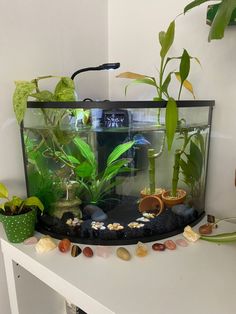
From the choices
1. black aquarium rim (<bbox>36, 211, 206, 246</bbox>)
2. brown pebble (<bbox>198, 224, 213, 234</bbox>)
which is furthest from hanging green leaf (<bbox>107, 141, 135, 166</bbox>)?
brown pebble (<bbox>198, 224, 213, 234</bbox>)

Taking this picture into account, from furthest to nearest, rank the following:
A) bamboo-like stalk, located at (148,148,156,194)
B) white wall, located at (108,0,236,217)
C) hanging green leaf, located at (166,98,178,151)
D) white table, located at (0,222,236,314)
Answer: white wall, located at (108,0,236,217) < bamboo-like stalk, located at (148,148,156,194) < hanging green leaf, located at (166,98,178,151) < white table, located at (0,222,236,314)

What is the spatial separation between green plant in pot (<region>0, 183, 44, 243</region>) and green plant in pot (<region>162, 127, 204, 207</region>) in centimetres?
37

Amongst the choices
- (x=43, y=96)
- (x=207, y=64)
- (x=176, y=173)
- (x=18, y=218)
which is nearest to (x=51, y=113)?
(x=43, y=96)

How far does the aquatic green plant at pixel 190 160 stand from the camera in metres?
0.70

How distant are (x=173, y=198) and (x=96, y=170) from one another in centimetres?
25

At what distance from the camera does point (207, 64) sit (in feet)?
2.60

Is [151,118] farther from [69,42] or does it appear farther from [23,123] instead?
[69,42]

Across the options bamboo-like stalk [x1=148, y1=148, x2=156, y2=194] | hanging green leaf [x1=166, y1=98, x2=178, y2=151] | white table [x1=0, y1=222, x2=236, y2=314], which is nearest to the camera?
white table [x1=0, y1=222, x2=236, y2=314]


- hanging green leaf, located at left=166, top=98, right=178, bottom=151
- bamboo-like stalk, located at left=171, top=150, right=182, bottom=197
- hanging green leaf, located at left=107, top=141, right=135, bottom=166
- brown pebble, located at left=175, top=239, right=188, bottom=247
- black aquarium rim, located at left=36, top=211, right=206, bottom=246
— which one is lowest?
brown pebble, located at left=175, top=239, right=188, bottom=247

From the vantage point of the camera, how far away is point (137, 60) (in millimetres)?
954

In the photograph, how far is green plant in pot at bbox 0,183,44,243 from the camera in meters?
0.63

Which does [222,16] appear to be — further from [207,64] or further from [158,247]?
[158,247]

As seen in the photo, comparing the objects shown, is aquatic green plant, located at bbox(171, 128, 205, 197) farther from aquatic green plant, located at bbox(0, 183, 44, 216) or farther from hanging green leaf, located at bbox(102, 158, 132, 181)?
aquatic green plant, located at bbox(0, 183, 44, 216)

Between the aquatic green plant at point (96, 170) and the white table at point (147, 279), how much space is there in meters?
0.17
